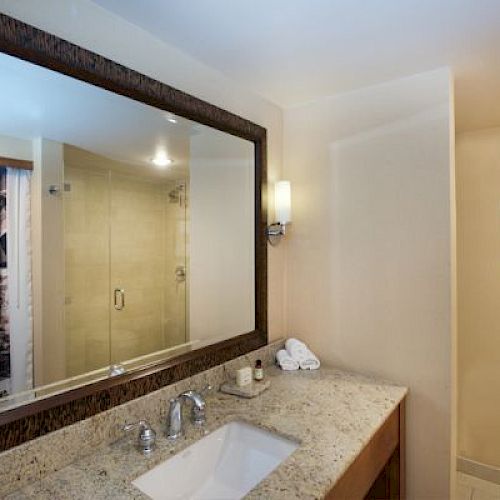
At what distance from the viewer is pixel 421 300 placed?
1685mm

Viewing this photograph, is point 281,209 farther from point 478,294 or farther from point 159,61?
point 478,294

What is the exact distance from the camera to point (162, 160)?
1.51 metres

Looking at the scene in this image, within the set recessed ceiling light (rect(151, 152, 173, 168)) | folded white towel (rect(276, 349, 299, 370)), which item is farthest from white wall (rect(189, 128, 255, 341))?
folded white towel (rect(276, 349, 299, 370))

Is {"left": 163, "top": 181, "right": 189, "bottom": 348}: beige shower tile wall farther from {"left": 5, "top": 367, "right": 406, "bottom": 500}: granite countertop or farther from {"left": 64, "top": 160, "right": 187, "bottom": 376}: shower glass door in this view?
{"left": 5, "top": 367, "right": 406, "bottom": 500}: granite countertop

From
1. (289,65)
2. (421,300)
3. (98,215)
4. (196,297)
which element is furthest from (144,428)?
(289,65)

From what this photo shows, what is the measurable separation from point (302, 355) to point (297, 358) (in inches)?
1.2

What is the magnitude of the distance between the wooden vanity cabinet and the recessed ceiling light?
1.26 meters

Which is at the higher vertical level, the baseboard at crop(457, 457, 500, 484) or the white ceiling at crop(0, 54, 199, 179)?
the white ceiling at crop(0, 54, 199, 179)

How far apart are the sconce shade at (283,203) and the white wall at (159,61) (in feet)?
0.30

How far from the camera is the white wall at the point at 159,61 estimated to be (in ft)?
3.59

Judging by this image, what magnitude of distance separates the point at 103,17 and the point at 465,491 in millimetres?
3002

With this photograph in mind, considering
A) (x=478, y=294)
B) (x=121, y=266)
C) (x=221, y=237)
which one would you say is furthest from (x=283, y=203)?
(x=478, y=294)

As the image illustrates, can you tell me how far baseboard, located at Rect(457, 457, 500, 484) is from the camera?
Result: 2273mm

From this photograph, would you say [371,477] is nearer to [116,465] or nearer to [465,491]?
[116,465]
